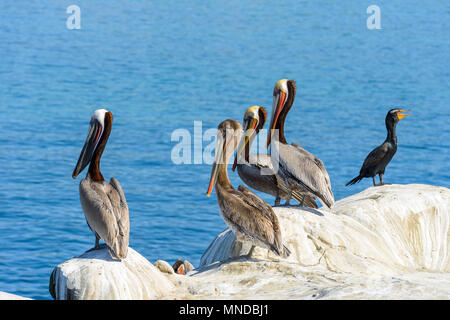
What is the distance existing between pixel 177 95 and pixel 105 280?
15.2 meters

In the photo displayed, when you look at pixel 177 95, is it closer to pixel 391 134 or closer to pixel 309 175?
pixel 391 134

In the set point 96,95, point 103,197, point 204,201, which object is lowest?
point 204,201

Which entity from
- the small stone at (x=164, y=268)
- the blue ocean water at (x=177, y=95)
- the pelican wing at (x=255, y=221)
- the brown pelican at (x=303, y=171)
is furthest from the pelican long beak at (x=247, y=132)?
the blue ocean water at (x=177, y=95)

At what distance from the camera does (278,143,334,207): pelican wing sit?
8.39 metres

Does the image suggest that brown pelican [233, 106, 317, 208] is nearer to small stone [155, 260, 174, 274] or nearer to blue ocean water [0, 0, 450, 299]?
small stone [155, 260, 174, 274]

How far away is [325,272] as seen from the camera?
24.0 feet

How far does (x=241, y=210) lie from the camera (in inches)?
282

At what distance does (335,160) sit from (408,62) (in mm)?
10834

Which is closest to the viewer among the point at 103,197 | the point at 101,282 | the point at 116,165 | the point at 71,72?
the point at 101,282

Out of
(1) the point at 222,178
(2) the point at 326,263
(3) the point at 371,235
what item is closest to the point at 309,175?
(3) the point at 371,235

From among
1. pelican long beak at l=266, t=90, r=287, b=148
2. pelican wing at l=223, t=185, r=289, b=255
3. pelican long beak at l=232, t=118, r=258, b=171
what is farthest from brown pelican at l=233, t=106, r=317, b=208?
pelican wing at l=223, t=185, r=289, b=255
